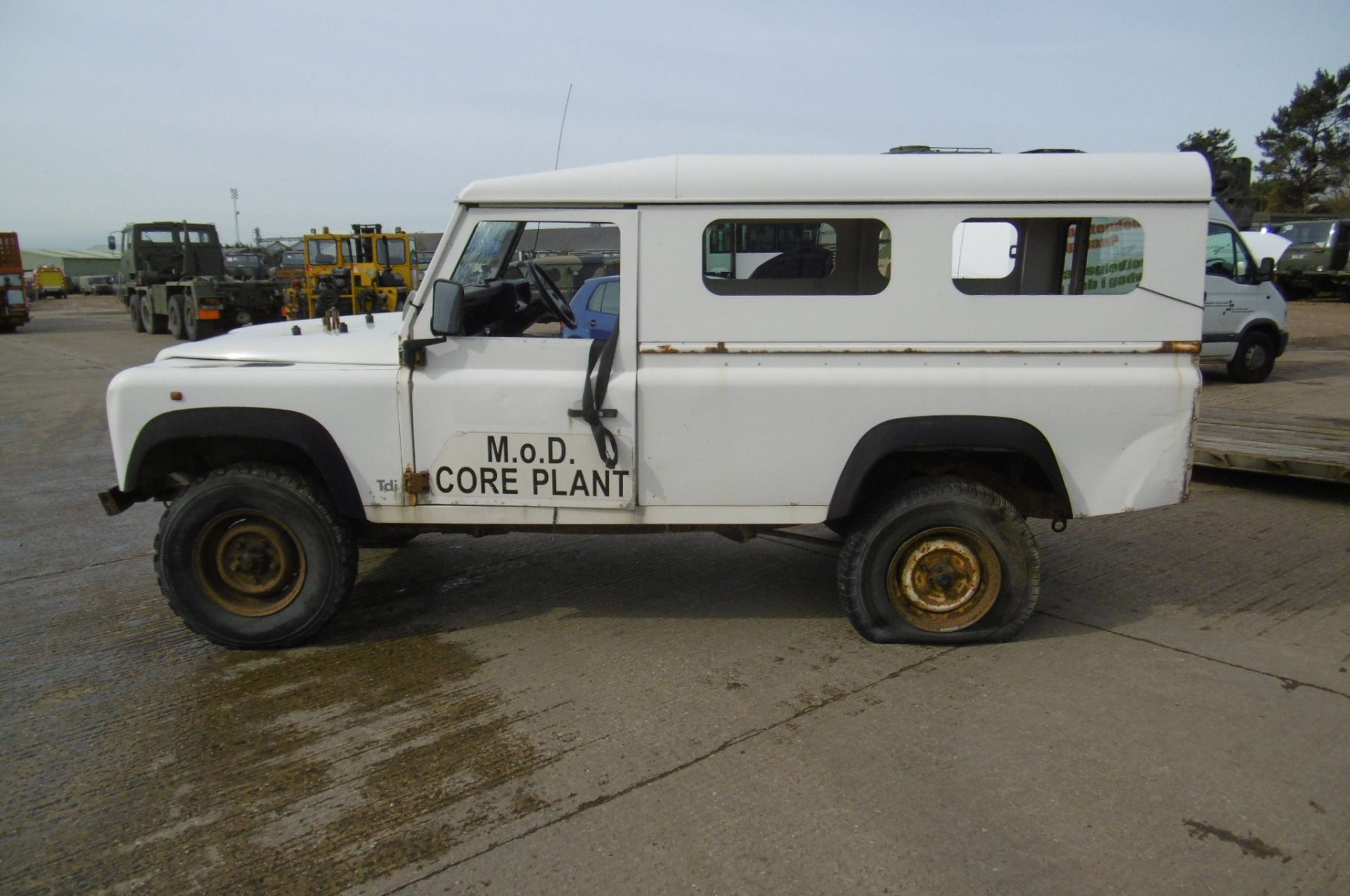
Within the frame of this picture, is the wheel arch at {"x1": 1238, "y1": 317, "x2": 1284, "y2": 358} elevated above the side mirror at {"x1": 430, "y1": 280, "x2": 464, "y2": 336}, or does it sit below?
below

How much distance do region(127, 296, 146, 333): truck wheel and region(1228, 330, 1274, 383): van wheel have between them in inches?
892

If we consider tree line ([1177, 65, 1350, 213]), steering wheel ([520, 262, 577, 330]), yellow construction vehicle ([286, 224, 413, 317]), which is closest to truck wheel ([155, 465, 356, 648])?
steering wheel ([520, 262, 577, 330])

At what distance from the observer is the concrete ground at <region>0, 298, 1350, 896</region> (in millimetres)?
2715

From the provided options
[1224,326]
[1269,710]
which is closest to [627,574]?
[1269,710]

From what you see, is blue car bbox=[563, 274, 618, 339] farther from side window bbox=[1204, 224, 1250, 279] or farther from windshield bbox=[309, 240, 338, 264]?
windshield bbox=[309, 240, 338, 264]

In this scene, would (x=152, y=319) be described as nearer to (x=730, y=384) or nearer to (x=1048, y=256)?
(x=730, y=384)

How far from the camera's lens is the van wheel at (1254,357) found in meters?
12.4

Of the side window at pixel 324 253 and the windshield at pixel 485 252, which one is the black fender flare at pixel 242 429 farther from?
the side window at pixel 324 253

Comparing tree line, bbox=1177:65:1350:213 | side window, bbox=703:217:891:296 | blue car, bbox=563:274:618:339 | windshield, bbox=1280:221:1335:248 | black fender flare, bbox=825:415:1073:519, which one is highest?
tree line, bbox=1177:65:1350:213

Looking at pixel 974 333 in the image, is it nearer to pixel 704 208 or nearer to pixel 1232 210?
pixel 704 208

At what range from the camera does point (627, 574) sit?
5.18m

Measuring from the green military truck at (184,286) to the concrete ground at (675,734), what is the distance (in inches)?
585

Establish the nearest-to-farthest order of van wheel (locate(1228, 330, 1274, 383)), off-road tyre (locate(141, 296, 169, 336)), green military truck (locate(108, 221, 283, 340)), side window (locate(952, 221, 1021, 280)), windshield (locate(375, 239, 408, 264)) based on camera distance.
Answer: side window (locate(952, 221, 1021, 280)) → van wheel (locate(1228, 330, 1274, 383)) → green military truck (locate(108, 221, 283, 340)) → windshield (locate(375, 239, 408, 264)) → off-road tyre (locate(141, 296, 169, 336))

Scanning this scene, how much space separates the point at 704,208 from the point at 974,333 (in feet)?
4.11
